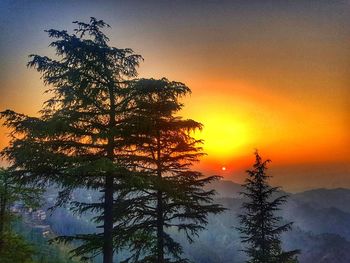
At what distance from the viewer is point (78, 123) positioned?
40.0ft

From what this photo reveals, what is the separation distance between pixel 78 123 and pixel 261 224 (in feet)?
52.2

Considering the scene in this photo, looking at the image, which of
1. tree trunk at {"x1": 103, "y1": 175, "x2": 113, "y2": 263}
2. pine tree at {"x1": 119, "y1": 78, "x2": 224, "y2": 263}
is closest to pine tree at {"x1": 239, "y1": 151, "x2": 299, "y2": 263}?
pine tree at {"x1": 119, "y1": 78, "x2": 224, "y2": 263}

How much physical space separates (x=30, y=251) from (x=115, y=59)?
11.3 meters

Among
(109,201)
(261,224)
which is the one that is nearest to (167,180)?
(109,201)

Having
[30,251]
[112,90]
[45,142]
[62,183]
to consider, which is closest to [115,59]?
[112,90]

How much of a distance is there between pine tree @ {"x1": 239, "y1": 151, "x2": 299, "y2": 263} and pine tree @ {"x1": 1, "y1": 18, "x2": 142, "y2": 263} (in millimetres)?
12379

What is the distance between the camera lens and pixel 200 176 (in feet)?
52.7

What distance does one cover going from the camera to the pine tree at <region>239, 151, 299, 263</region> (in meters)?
22.0

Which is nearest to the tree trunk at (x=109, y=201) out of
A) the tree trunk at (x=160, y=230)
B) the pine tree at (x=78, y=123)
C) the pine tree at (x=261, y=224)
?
the pine tree at (x=78, y=123)

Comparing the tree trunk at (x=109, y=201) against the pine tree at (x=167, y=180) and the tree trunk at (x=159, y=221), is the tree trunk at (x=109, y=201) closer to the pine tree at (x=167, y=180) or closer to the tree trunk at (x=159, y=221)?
the pine tree at (x=167, y=180)

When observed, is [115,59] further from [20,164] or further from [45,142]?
[20,164]

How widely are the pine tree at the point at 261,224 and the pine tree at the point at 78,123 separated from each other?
12.4 m

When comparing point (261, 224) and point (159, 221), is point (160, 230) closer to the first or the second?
point (159, 221)

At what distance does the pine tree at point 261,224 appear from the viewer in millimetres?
21994
